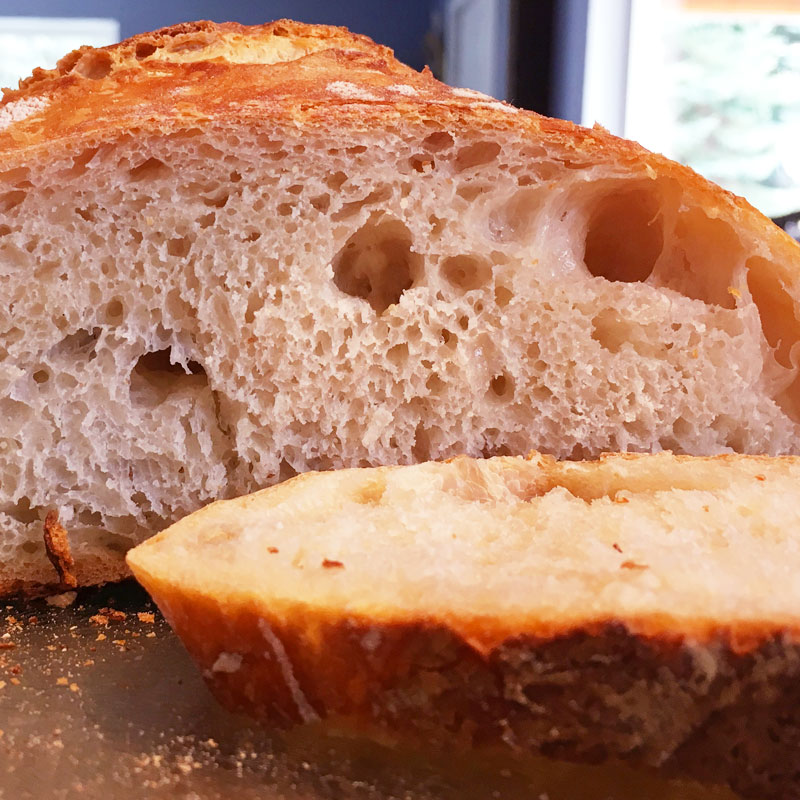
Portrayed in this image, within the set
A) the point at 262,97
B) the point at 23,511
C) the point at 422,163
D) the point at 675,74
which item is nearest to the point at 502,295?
the point at 422,163

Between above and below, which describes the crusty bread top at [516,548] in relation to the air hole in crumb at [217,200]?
below

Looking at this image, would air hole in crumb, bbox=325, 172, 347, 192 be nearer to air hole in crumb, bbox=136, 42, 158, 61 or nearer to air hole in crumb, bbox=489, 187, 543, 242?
air hole in crumb, bbox=489, 187, 543, 242

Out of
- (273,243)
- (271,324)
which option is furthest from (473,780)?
(273,243)

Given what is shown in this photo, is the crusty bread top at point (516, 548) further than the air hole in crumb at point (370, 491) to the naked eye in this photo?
No

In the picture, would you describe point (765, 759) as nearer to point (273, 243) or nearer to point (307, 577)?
point (307, 577)

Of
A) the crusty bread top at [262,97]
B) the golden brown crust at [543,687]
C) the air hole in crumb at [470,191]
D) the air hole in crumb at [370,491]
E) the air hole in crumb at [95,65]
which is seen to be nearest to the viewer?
the golden brown crust at [543,687]

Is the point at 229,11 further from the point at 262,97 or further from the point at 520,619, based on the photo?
the point at 520,619

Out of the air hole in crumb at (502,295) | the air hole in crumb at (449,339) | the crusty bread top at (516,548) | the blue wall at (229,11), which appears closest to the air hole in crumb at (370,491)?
the crusty bread top at (516,548)

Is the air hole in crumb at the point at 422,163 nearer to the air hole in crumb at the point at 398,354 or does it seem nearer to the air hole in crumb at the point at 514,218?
the air hole in crumb at the point at 514,218
